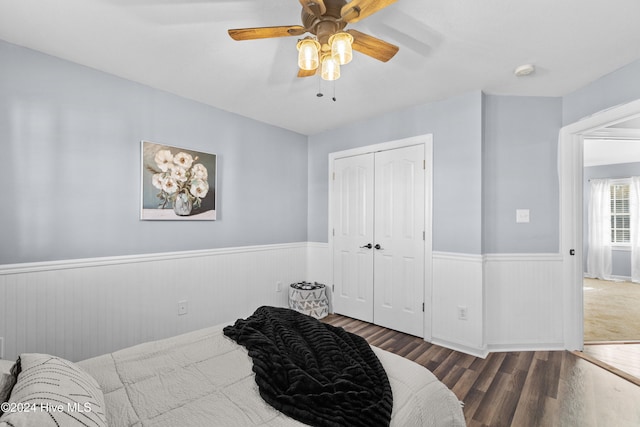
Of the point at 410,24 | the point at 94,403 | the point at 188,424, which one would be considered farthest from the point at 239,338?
the point at 410,24

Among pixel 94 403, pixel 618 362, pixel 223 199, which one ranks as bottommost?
pixel 618 362

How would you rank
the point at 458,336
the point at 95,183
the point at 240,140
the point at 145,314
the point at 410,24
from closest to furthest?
the point at 410,24 < the point at 95,183 < the point at 145,314 < the point at 458,336 < the point at 240,140

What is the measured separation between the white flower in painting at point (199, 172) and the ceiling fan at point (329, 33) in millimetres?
1716

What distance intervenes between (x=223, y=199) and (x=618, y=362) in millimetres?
3924

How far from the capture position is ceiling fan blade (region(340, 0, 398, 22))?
4.26 ft

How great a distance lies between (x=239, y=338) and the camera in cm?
168

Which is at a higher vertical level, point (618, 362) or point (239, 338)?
point (239, 338)

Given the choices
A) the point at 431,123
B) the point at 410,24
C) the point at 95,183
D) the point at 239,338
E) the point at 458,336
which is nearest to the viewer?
the point at 239,338

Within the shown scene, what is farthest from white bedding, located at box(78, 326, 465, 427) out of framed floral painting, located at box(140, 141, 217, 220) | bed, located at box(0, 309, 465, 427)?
framed floral painting, located at box(140, 141, 217, 220)

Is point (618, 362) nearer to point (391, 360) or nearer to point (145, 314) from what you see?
point (391, 360)

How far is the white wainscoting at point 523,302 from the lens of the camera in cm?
283

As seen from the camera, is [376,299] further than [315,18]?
Yes

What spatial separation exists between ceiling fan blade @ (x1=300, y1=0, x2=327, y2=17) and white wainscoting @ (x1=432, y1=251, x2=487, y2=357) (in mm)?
2403

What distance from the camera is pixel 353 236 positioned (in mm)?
3713
